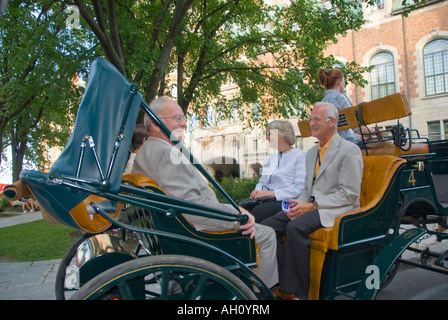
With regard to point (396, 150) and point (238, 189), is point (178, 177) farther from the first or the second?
point (238, 189)

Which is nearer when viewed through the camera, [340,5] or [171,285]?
[171,285]

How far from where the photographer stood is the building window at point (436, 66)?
20703mm

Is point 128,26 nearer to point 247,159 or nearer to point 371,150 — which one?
point 371,150

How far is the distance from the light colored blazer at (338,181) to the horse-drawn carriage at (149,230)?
0.55 ft

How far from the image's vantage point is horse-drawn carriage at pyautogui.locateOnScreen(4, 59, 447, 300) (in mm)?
1624

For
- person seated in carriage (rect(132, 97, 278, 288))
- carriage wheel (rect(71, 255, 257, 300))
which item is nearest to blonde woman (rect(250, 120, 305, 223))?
person seated in carriage (rect(132, 97, 278, 288))

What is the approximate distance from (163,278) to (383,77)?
82.6 ft

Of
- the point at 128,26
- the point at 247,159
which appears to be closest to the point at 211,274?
the point at 128,26

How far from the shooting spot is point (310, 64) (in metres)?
10.9

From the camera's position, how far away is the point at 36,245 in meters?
8.09

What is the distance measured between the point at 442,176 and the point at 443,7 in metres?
22.1

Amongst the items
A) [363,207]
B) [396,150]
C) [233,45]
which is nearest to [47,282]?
[363,207]
